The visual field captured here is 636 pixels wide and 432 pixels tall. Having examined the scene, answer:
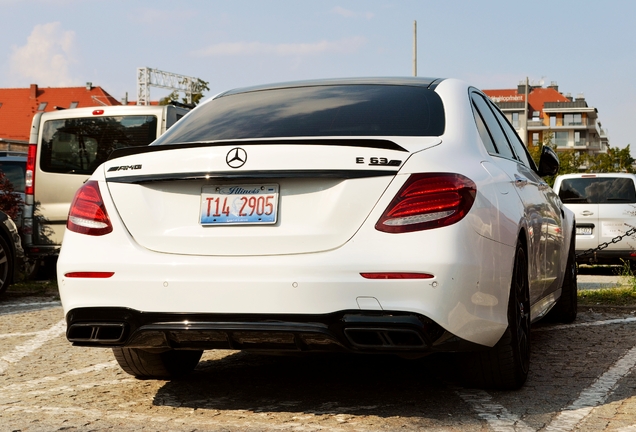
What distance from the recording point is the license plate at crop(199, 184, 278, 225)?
429cm

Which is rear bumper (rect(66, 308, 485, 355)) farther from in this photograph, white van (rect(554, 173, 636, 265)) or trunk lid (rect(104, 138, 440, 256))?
white van (rect(554, 173, 636, 265))

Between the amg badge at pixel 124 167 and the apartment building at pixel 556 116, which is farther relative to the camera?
the apartment building at pixel 556 116

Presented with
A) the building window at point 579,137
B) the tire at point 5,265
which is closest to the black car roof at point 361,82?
the tire at point 5,265

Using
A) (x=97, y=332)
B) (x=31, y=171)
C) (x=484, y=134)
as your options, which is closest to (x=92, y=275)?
(x=97, y=332)

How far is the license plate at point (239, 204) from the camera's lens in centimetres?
429

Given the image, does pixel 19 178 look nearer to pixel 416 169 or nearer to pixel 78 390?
pixel 78 390

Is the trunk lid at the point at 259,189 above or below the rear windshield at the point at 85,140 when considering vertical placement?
below

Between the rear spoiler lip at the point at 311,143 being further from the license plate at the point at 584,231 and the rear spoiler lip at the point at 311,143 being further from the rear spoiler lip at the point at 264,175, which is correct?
the license plate at the point at 584,231

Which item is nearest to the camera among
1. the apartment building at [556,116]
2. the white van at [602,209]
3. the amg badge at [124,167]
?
the amg badge at [124,167]

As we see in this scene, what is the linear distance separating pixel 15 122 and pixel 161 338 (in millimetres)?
110101

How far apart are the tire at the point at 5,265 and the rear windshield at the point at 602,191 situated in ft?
30.4

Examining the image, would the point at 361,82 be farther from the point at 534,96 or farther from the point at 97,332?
the point at 534,96

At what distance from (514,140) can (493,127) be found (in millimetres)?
863

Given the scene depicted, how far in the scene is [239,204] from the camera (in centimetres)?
434
